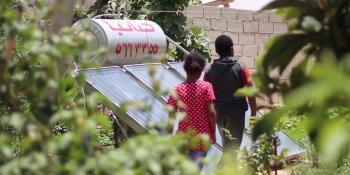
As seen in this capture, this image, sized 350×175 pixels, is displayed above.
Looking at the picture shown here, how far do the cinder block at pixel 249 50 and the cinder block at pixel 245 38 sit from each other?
3.2 inches

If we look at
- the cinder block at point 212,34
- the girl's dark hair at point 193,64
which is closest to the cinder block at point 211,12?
the cinder block at point 212,34

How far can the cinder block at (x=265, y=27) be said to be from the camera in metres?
11.3

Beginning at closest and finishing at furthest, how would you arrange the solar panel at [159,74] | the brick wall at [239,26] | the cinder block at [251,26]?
the solar panel at [159,74], the brick wall at [239,26], the cinder block at [251,26]

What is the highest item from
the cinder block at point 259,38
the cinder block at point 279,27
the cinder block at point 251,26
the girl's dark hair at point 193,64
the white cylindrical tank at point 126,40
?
the girl's dark hair at point 193,64

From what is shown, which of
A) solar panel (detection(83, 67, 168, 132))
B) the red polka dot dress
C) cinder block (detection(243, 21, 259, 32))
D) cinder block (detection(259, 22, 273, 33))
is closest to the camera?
the red polka dot dress

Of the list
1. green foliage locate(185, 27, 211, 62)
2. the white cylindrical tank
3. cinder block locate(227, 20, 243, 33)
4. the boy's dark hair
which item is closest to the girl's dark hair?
the boy's dark hair

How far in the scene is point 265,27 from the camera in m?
11.4

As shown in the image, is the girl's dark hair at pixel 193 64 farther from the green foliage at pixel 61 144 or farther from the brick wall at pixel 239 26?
the brick wall at pixel 239 26

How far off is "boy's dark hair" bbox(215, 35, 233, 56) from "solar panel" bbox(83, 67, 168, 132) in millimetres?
634

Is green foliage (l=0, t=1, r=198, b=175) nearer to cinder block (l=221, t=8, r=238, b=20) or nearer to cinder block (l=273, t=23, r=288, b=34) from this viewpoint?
cinder block (l=221, t=8, r=238, b=20)

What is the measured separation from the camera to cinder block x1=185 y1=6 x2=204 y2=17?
1021cm

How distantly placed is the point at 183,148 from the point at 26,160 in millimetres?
485

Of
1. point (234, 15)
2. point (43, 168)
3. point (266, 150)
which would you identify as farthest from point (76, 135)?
point (234, 15)

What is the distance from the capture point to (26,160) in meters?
1.55
